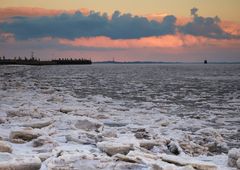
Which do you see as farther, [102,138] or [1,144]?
[102,138]

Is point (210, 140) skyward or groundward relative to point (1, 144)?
groundward

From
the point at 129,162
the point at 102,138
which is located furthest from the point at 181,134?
the point at 129,162

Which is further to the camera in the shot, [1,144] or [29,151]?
[29,151]

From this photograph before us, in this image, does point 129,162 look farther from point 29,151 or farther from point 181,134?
point 181,134

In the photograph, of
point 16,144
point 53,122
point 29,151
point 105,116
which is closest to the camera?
point 29,151

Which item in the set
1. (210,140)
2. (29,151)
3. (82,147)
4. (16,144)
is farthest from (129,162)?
(210,140)

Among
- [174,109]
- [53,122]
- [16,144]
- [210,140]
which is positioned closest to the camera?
[16,144]

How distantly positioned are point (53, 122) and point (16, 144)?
258cm

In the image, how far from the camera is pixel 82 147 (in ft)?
22.5

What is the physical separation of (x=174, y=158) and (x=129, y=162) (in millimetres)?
821

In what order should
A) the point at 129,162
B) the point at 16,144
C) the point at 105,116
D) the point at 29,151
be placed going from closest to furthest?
the point at 129,162 < the point at 29,151 < the point at 16,144 < the point at 105,116

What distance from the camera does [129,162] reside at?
18.5 feet

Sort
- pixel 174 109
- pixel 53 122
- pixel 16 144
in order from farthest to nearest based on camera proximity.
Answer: pixel 174 109 → pixel 53 122 → pixel 16 144

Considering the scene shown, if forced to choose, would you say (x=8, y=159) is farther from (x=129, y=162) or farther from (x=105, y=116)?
(x=105, y=116)
